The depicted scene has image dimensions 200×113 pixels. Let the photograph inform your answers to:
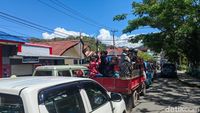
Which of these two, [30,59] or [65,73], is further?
[30,59]

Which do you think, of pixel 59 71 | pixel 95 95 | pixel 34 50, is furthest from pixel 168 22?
pixel 95 95

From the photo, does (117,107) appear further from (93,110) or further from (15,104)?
(15,104)

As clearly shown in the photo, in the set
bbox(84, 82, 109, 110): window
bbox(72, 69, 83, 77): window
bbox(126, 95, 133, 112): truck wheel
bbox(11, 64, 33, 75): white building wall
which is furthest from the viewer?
bbox(11, 64, 33, 75): white building wall

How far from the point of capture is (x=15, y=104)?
13.3 feet

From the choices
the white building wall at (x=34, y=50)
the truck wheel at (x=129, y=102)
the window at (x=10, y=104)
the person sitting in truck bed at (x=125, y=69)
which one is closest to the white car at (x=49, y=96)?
the window at (x=10, y=104)

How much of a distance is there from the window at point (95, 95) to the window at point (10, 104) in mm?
1566

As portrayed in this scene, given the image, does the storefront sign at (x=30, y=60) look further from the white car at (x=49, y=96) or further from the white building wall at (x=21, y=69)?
the white car at (x=49, y=96)

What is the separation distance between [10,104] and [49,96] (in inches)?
19.3

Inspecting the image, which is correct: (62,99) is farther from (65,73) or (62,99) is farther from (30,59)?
(30,59)

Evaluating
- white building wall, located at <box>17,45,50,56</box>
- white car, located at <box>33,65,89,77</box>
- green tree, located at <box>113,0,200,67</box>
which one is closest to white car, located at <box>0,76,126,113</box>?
white car, located at <box>33,65,89,77</box>

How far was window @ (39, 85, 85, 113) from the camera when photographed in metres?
4.24


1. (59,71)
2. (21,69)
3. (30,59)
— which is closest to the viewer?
(59,71)

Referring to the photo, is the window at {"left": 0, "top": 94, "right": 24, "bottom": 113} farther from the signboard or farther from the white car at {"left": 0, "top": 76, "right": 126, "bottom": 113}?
the signboard

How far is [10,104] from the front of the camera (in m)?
4.12
